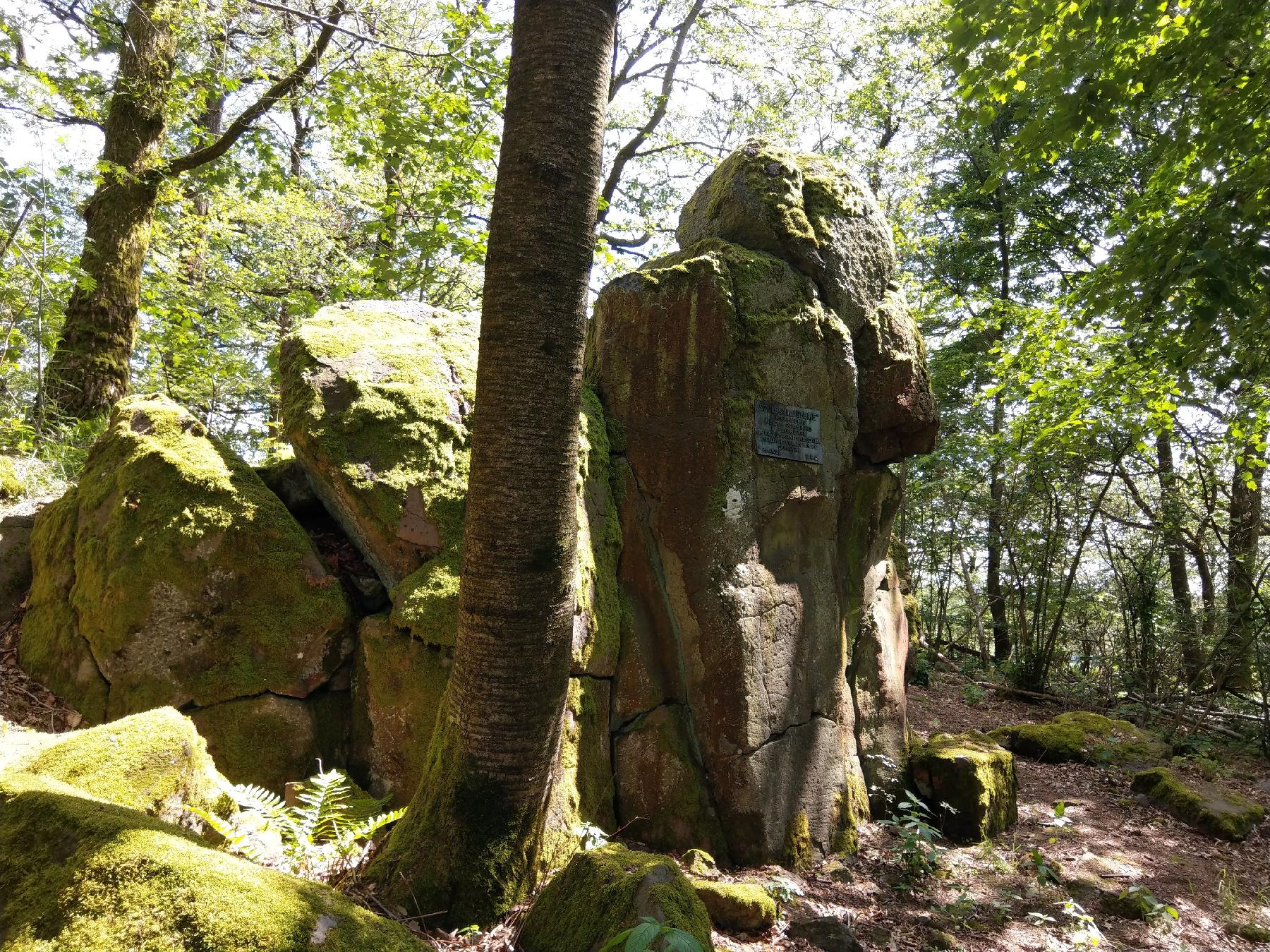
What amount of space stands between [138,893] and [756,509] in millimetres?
4124

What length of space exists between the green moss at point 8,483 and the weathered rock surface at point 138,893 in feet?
16.4

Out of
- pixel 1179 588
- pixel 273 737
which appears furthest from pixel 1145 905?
pixel 1179 588

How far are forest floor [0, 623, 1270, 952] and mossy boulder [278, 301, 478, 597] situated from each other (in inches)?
78.0

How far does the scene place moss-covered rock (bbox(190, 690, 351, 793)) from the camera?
14.1 ft

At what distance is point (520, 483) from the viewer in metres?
3.09

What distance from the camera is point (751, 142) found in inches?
247

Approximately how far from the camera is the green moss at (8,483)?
616cm

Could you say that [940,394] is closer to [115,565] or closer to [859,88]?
[859,88]

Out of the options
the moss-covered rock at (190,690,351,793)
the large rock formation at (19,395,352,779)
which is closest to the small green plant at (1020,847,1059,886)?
the moss-covered rock at (190,690,351,793)

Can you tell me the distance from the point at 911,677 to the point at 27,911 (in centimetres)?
1126

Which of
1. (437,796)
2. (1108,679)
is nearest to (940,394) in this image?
(1108,679)

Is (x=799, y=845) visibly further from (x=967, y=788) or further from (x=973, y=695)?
(x=973, y=695)

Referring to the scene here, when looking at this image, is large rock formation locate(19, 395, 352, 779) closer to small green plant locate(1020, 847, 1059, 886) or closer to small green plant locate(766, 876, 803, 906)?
small green plant locate(766, 876, 803, 906)

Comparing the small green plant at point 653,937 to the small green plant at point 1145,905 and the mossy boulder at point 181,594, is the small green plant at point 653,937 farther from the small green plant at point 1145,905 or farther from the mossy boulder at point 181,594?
the small green plant at point 1145,905
